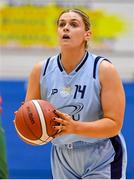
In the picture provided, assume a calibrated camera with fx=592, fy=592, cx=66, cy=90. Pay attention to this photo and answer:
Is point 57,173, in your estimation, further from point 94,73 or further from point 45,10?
point 45,10

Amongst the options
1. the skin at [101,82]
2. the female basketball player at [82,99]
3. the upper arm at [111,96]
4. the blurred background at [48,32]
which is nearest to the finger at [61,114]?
the skin at [101,82]

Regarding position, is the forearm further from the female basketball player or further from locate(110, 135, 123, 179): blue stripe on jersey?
locate(110, 135, 123, 179): blue stripe on jersey

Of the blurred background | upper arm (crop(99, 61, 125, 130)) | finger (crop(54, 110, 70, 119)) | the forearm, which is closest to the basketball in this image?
finger (crop(54, 110, 70, 119))

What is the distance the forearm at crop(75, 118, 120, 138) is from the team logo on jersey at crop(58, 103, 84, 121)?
144 millimetres

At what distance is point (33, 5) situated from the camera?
7.42 m

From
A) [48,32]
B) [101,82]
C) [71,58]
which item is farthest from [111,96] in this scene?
[48,32]

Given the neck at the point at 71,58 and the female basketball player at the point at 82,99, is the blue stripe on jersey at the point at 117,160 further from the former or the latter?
the neck at the point at 71,58

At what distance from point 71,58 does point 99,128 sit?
472 millimetres

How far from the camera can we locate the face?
329 centimetres

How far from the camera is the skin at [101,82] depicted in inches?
120

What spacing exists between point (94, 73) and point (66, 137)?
0.39 meters

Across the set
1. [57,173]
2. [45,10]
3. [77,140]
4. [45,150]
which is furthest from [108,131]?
[45,10]

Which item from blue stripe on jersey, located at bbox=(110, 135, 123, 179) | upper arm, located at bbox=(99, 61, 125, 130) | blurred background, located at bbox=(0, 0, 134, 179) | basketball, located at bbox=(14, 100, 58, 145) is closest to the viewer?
basketball, located at bbox=(14, 100, 58, 145)

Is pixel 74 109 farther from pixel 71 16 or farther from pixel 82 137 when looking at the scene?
pixel 71 16
